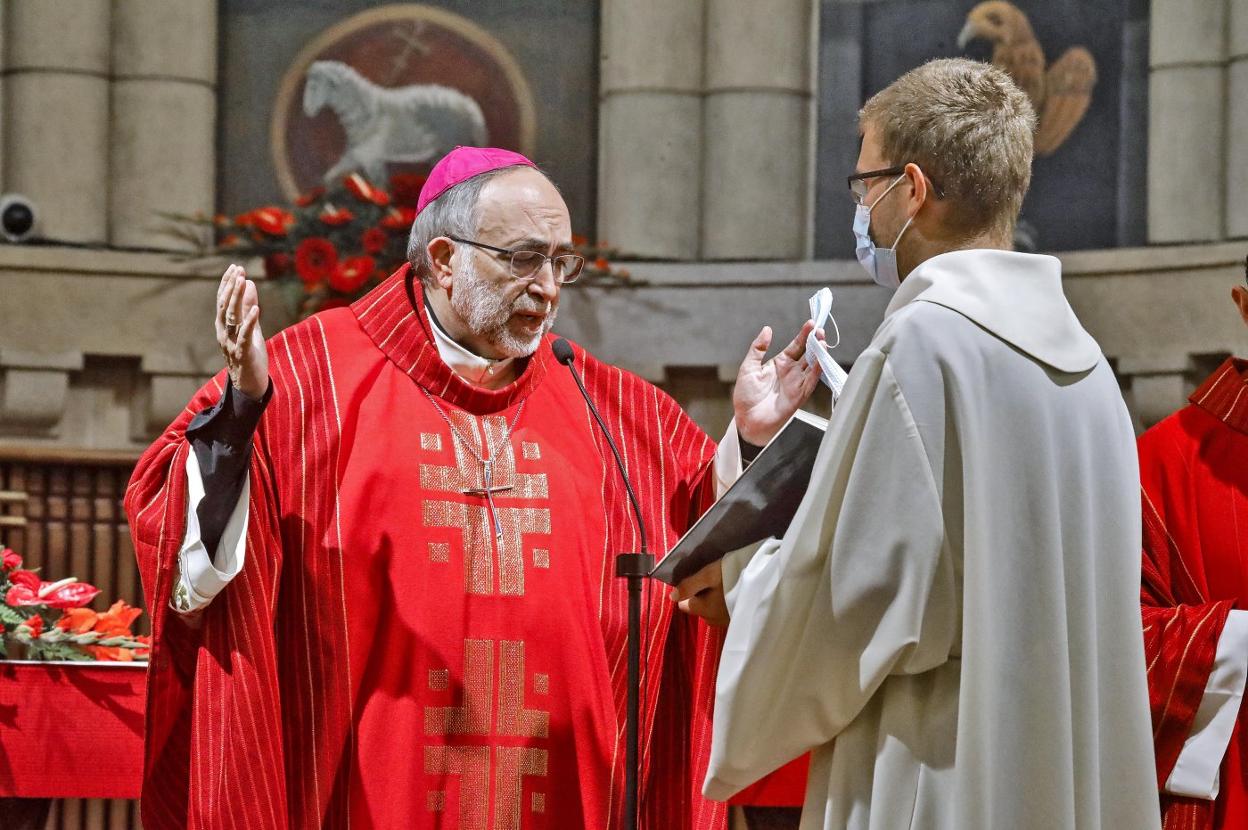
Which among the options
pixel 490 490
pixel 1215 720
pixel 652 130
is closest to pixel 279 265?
pixel 652 130

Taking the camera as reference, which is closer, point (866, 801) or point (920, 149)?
point (866, 801)

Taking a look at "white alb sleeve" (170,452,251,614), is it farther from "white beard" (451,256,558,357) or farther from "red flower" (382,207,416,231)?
"red flower" (382,207,416,231)

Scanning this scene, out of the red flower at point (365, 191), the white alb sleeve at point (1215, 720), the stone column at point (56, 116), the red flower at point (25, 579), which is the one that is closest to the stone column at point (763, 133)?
the red flower at point (365, 191)

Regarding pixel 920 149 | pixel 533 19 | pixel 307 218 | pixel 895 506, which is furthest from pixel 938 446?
pixel 533 19

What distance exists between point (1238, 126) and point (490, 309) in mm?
3487

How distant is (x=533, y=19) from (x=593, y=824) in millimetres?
4146

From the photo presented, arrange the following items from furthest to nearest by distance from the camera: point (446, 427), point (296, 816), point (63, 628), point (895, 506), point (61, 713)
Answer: point (63, 628) → point (61, 713) → point (446, 427) → point (296, 816) → point (895, 506)

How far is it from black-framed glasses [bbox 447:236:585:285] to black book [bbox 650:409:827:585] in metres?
1.03

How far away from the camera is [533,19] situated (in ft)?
21.8

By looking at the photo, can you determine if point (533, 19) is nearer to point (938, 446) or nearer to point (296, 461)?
point (296, 461)

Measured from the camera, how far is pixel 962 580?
2193 millimetres

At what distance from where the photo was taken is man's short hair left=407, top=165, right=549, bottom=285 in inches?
134

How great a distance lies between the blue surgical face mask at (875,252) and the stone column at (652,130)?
387 cm

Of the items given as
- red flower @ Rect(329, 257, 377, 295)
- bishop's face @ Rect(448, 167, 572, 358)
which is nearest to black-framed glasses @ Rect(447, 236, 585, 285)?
bishop's face @ Rect(448, 167, 572, 358)
